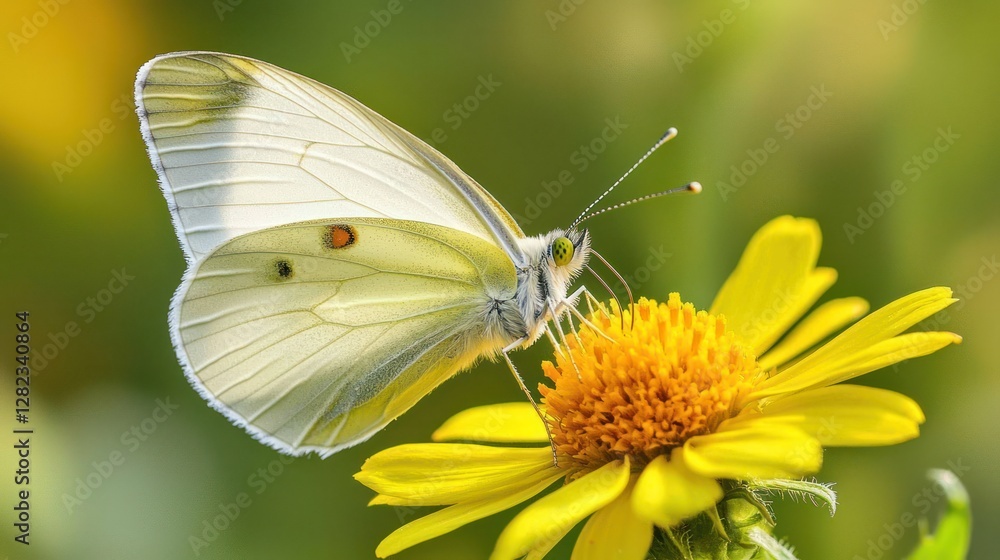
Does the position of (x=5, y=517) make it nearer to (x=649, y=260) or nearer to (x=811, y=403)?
(x=649, y=260)

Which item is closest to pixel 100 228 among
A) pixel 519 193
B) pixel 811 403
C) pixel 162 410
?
pixel 162 410

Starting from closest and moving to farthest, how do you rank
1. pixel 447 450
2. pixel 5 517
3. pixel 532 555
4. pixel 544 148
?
pixel 532 555 → pixel 447 450 → pixel 5 517 → pixel 544 148

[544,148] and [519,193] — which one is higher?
[544,148]
